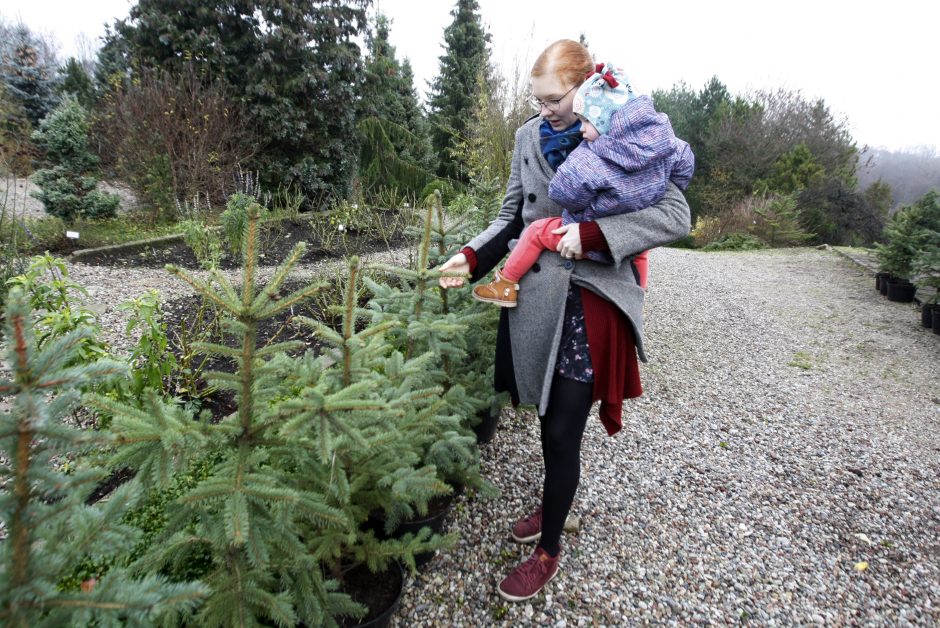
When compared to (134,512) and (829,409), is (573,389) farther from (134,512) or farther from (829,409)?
(829,409)

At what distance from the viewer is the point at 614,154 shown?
1.52 metres

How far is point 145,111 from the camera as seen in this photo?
8.14 m

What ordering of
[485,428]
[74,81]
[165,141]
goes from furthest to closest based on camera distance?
[74,81] → [165,141] → [485,428]

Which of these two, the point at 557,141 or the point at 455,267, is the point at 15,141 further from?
the point at 557,141

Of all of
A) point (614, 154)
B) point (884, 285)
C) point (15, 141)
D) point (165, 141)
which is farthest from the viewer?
point (15, 141)

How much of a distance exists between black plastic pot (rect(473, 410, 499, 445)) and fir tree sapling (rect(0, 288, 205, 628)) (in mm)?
2091

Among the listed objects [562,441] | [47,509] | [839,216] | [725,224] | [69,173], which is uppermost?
[69,173]

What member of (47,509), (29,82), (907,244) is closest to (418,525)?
(47,509)

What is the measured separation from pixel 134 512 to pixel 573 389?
1.65 metres

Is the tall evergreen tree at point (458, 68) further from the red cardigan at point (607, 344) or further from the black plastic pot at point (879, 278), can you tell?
the red cardigan at point (607, 344)

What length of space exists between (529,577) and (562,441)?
62cm

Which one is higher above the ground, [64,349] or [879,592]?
[64,349]

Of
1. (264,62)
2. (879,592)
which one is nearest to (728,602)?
(879,592)

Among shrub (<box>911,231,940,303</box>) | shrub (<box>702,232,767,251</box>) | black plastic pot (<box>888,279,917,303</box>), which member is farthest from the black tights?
shrub (<box>702,232,767,251</box>)
